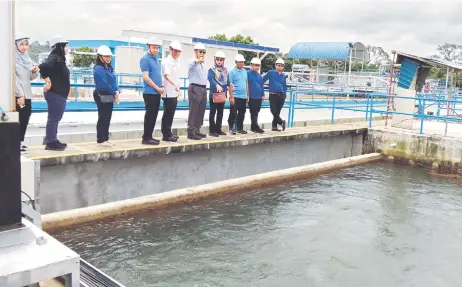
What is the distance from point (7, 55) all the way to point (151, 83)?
419cm

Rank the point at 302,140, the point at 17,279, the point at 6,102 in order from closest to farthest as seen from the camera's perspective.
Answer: the point at 17,279 → the point at 6,102 → the point at 302,140

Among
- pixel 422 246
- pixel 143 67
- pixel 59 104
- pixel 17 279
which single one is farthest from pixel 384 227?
pixel 17 279

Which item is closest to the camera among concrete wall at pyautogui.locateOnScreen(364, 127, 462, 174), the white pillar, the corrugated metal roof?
the white pillar

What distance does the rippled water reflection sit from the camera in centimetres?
443

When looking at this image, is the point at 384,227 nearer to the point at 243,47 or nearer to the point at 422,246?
the point at 422,246

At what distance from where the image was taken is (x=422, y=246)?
5.37m

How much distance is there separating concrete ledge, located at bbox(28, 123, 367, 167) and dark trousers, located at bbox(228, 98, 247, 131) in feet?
0.95

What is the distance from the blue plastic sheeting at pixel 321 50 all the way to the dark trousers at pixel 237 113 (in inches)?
818

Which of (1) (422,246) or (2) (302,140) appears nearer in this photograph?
(1) (422,246)

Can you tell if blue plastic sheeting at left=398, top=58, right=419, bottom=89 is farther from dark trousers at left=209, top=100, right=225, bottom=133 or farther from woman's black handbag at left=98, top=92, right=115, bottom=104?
woman's black handbag at left=98, top=92, right=115, bottom=104

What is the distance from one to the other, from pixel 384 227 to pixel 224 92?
3.35 m

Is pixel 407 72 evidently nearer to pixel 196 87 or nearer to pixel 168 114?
pixel 196 87

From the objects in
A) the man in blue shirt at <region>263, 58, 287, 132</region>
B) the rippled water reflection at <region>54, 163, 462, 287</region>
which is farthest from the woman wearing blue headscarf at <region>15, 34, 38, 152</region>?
the man in blue shirt at <region>263, 58, 287, 132</region>

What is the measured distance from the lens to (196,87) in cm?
721
